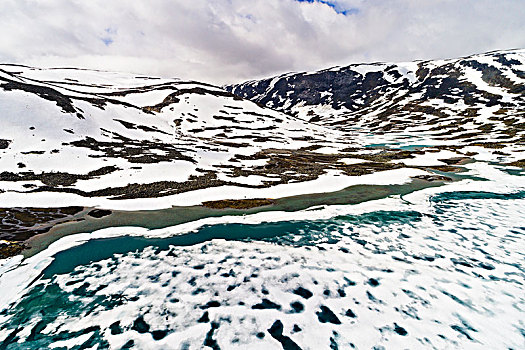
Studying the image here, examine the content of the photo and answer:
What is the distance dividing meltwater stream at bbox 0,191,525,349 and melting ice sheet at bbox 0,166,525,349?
5cm

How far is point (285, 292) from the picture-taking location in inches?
473

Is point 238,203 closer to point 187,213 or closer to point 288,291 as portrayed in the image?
point 187,213

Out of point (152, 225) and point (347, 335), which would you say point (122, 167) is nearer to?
point (152, 225)

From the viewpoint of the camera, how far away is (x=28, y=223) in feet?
63.2

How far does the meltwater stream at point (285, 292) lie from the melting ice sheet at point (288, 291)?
0.05 metres

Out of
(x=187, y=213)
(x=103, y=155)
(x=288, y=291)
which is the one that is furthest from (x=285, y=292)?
(x=103, y=155)

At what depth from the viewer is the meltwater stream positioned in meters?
9.49

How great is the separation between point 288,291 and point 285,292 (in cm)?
16

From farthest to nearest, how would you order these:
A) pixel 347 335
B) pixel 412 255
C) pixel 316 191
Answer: pixel 316 191
pixel 412 255
pixel 347 335

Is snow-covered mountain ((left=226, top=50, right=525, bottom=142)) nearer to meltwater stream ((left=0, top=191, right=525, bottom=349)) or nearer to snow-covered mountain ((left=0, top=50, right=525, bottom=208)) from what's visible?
snow-covered mountain ((left=0, top=50, right=525, bottom=208))

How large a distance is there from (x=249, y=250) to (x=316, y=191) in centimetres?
1445

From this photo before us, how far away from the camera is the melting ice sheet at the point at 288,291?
9.51 m

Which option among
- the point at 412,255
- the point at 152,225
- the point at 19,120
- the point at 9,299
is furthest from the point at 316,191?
the point at 19,120

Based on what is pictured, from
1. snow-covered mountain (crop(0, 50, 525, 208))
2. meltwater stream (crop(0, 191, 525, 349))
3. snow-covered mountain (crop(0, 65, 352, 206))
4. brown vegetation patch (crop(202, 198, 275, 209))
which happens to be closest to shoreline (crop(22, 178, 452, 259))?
brown vegetation patch (crop(202, 198, 275, 209))
